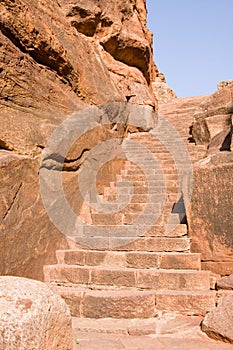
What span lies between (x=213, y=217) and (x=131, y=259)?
101cm

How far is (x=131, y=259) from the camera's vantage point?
4.09m

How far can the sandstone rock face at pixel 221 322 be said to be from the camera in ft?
8.93

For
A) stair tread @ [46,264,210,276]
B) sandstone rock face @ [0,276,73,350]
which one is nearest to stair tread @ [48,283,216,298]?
stair tread @ [46,264,210,276]

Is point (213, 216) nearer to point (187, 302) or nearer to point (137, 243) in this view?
point (187, 302)

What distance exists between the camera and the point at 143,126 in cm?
945

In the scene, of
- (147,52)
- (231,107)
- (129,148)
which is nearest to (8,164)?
(129,148)

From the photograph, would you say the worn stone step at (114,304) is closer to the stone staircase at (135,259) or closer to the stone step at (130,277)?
the stone staircase at (135,259)

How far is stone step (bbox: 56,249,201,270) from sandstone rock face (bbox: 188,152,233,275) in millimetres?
157

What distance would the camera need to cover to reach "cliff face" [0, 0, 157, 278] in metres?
3.50

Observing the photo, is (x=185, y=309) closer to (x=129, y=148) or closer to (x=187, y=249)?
(x=187, y=249)

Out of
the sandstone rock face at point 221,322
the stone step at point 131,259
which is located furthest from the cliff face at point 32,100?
the sandstone rock face at point 221,322

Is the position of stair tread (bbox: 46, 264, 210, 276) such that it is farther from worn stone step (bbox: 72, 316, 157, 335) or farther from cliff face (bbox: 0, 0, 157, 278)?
worn stone step (bbox: 72, 316, 157, 335)

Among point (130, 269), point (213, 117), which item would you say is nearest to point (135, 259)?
point (130, 269)

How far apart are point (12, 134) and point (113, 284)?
1.81 metres
